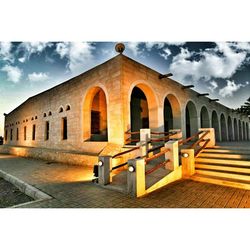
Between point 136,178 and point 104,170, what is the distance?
1.26m

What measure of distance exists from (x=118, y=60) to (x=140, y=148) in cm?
438

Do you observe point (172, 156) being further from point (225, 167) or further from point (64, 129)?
point (64, 129)

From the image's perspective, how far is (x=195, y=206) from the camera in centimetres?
338

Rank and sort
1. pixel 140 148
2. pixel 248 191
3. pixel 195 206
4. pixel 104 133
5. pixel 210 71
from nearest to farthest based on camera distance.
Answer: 1. pixel 195 206
2. pixel 248 191
3. pixel 140 148
4. pixel 210 71
5. pixel 104 133

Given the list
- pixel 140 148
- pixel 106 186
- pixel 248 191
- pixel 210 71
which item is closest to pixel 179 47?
pixel 210 71

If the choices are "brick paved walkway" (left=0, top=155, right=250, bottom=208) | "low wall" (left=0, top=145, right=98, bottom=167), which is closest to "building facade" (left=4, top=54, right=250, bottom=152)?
"low wall" (left=0, top=145, right=98, bottom=167)

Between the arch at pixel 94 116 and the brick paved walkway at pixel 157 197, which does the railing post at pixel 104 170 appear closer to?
the brick paved walkway at pixel 157 197

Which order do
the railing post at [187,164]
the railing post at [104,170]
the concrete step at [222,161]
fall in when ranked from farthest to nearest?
1. the railing post at [187,164]
2. the concrete step at [222,161]
3. the railing post at [104,170]

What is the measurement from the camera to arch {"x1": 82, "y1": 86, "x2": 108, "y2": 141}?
9.83 m

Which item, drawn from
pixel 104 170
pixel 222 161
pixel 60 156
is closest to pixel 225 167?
pixel 222 161

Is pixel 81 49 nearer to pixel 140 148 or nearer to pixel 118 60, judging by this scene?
pixel 118 60

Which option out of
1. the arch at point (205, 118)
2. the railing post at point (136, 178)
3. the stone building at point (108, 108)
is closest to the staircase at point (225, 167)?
the railing post at point (136, 178)

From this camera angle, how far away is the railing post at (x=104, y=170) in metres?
4.79

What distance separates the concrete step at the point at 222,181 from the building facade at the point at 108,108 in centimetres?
355
